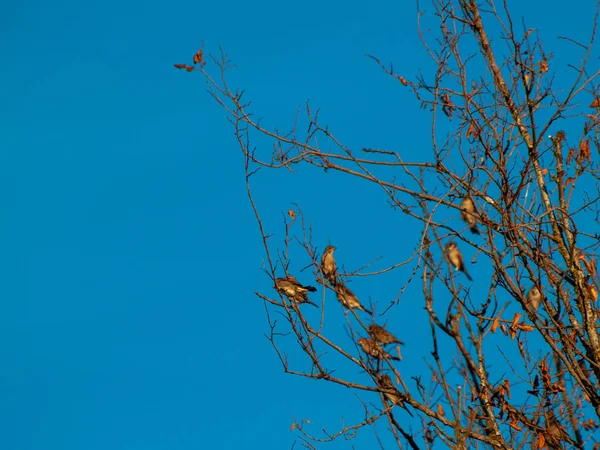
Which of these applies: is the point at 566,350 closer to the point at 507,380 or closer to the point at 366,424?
the point at 507,380

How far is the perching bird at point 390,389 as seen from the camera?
6570 mm

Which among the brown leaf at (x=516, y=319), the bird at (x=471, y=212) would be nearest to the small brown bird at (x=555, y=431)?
the brown leaf at (x=516, y=319)

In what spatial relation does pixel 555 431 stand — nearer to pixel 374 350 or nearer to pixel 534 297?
pixel 374 350

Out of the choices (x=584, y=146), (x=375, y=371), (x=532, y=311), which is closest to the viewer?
(x=532, y=311)

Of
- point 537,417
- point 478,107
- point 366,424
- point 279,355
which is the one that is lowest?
point 537,417

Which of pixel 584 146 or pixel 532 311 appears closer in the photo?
pixel 532 311

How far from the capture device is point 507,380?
6770mm

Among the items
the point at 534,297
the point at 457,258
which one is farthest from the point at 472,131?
the point at 457,258

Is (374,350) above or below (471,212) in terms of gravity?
below

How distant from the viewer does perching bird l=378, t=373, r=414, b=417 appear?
6570 millimetres

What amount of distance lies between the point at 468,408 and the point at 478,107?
2.22 metres

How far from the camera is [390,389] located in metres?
6.61

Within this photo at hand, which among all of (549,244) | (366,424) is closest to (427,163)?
(549,244)

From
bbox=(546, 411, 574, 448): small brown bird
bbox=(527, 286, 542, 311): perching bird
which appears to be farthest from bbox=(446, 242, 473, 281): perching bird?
bbox=(546, 411, 574, 448): small brown bird
